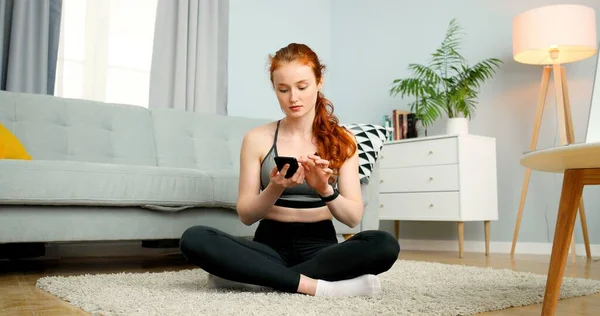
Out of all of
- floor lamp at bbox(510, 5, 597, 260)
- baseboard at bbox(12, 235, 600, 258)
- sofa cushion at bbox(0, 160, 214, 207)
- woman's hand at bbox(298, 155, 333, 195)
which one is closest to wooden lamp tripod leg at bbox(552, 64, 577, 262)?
floor lamp at bbox(510, 5, 597, 260)

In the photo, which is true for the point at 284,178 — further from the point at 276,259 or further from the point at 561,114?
the point at 561,114

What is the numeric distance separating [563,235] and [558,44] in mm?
2148

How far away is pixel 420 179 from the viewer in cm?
355

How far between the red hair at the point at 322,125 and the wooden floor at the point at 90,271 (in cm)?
61

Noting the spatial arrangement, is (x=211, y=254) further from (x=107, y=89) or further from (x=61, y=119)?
(x=107, y=89)

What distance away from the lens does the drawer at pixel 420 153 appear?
3.40 m

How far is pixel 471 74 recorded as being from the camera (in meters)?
3.53

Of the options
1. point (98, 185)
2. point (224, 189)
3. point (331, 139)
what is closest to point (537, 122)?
point (224, 189)

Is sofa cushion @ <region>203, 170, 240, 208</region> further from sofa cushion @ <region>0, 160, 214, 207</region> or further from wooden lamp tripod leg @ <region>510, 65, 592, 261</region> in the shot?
wooden lamp tripod leg @ <region>510, 65, 592, 261</region>

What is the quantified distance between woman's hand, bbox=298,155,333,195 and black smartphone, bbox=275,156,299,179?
2cm

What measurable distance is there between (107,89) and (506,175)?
2.71 metres

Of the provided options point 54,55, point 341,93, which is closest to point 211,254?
point 54,55

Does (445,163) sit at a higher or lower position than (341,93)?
lower

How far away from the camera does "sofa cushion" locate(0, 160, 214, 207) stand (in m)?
2.02
